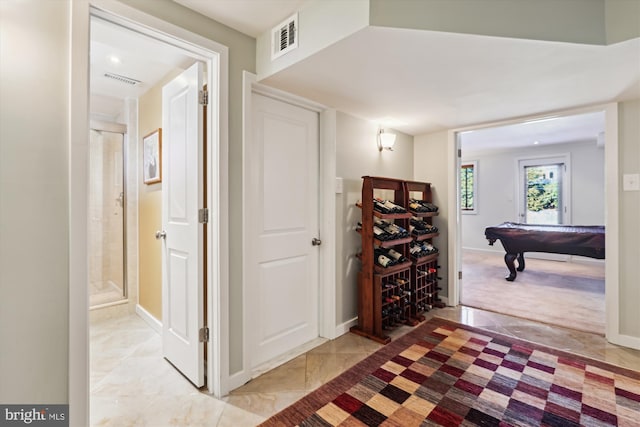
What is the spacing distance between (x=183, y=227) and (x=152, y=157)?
48.1 inches

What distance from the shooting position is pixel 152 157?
111 inches

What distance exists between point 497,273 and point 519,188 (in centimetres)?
268

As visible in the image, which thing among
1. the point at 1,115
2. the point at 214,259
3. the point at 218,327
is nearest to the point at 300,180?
the point at 214,259

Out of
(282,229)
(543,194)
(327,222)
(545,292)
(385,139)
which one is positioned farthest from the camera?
(543,194)

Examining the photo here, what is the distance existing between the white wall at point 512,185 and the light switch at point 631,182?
13.6 feet

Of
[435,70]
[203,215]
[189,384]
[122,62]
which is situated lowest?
[189,384]

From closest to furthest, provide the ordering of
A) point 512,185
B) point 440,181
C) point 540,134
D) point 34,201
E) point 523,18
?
point 34,201 → point 523,18 → point 440,181 → point 540,134 → point 512,185

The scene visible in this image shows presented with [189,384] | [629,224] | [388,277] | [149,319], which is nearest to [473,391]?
[388,277]

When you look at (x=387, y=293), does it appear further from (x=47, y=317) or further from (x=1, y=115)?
(x=1, y=115)

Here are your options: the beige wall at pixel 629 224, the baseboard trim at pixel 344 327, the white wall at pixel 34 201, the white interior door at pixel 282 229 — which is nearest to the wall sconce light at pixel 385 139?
the white interior door at pixel 282 229

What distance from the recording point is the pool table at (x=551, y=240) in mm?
3791

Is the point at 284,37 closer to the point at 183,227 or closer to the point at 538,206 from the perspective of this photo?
the point at 183,227

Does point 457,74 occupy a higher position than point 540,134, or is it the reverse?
point 540,134

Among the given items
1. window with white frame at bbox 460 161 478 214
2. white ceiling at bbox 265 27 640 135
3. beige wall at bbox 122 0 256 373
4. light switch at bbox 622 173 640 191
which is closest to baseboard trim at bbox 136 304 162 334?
beige wall at bbox 122 0 256 373
